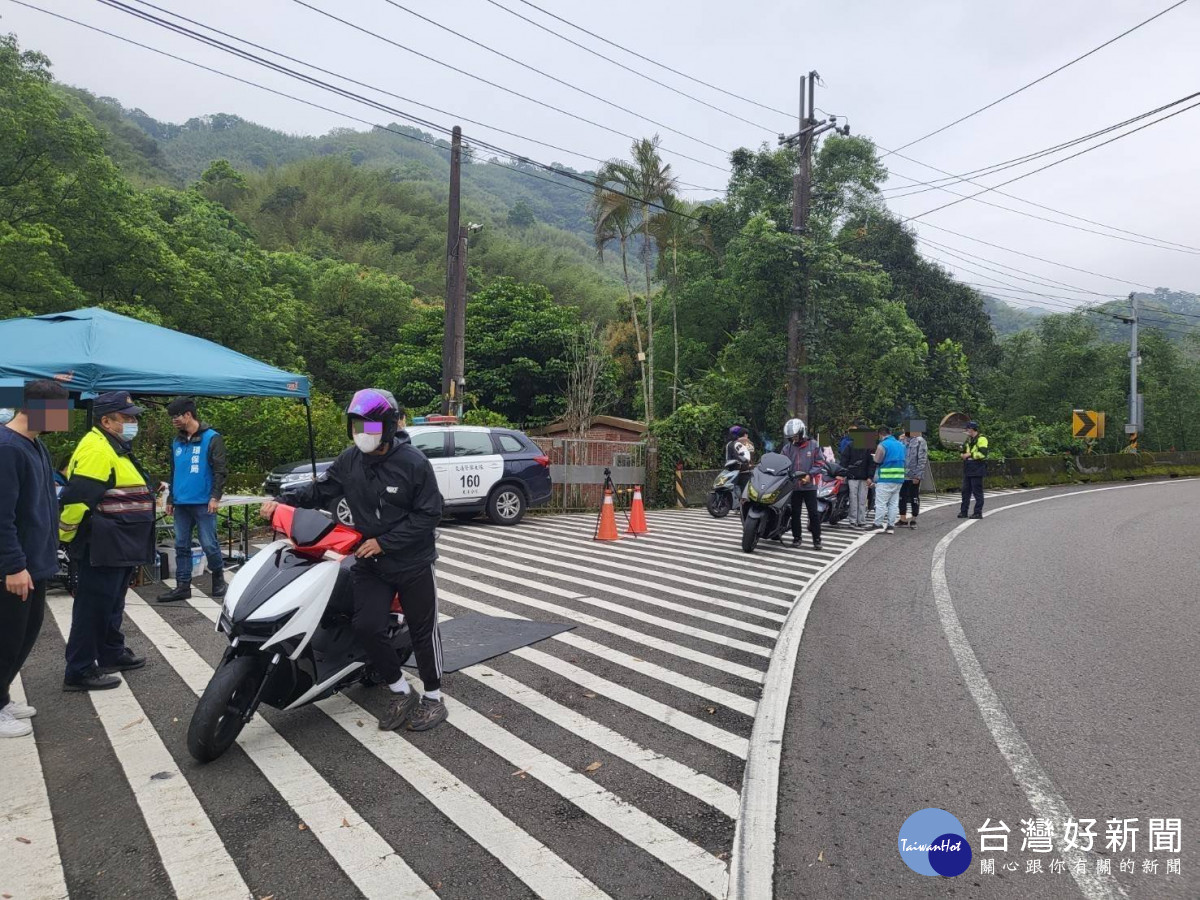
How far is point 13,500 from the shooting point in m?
4.15

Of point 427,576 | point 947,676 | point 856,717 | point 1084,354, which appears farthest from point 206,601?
point 1084,354

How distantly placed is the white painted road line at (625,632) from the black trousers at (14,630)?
373cm

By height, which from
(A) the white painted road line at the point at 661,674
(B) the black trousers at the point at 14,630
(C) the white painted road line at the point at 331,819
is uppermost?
(B) the black trousers at the point at 14,630

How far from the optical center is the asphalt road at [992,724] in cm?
315

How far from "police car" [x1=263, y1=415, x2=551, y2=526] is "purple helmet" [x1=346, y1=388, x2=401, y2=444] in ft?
28.5

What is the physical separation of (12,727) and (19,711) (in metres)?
0.20

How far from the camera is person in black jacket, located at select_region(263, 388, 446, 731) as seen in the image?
4270mm

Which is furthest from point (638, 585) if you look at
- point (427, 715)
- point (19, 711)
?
point (19, 711)

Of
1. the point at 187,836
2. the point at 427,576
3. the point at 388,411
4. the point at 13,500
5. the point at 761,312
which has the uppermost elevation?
the point at 761,312

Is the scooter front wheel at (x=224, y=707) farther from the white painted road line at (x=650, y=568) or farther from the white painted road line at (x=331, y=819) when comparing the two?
the white painted road line at (x=650, y=568)

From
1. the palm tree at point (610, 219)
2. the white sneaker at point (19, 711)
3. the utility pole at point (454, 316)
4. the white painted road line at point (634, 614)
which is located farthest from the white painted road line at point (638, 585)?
the palm tree at point (610, 219)

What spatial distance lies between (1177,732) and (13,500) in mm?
6261

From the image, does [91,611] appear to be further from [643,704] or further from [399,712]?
[643,704]

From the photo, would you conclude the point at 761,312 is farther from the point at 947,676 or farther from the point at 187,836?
the point at 187,836
